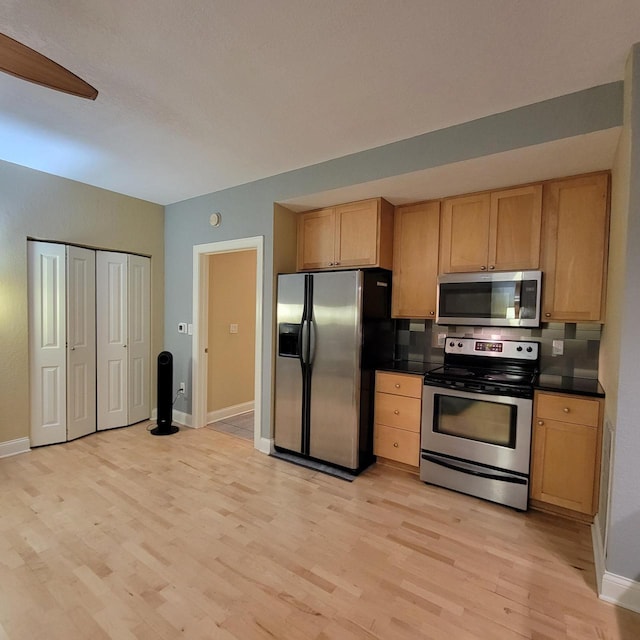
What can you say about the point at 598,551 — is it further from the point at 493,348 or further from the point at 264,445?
A: the point at 264,445

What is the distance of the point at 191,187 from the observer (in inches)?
143

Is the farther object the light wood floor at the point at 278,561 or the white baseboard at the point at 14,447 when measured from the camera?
the white baseboard at the point at 14,447

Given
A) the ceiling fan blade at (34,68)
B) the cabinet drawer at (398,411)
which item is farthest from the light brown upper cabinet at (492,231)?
the ceiling fan blade at (34,68)

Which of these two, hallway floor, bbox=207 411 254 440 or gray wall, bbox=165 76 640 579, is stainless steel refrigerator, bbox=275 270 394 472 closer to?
gray wall, bbox=165 76 640 579

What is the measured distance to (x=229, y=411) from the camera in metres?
4.53

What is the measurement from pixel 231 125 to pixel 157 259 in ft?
8.09

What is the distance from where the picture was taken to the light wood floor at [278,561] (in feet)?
5.04

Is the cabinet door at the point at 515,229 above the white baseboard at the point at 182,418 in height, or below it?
above

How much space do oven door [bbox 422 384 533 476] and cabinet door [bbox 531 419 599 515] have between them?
0.09 m

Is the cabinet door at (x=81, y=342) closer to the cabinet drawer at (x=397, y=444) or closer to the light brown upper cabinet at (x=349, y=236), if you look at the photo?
the light brown upper cabinet at (x=349, y=236)

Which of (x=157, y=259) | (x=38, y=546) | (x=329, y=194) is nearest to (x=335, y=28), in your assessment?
(x=329, y=194)

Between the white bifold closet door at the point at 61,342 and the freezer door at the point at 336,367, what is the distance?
2.51 m

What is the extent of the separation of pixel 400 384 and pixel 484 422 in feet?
2.29

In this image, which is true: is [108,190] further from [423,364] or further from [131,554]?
[423,364]
